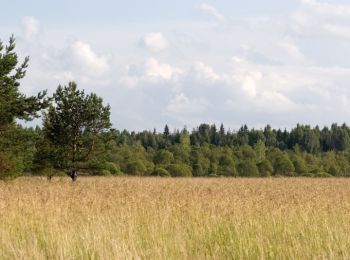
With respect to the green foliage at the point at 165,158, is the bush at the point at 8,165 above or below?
below

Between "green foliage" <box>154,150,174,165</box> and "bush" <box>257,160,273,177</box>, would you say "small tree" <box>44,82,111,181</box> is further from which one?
"green foliage" <box>154,150,174,165</box>

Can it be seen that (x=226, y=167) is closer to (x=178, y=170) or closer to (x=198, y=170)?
(x=198, y=170)

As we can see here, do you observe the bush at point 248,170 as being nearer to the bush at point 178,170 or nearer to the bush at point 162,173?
the bush at point 178,170

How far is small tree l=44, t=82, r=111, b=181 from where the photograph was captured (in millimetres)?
34812

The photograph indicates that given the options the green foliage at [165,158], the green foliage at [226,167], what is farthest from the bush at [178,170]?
the green foliage at [165,158]

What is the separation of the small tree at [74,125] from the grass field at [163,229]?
2230 cm

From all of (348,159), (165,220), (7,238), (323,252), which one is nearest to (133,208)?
(165,220)

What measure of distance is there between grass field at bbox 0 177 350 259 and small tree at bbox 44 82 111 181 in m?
22.3

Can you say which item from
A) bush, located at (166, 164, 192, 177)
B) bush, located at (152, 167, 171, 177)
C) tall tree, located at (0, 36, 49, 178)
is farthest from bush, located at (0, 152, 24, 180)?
bush, located at (166, 164, 192, 177)

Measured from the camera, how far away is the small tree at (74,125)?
3481cm

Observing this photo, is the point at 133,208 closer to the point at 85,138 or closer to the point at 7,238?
the point at 7,238

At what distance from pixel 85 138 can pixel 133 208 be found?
2436 centimetres

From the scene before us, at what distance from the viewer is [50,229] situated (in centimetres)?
891

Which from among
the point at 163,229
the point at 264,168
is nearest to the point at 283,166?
the point at 264,168
